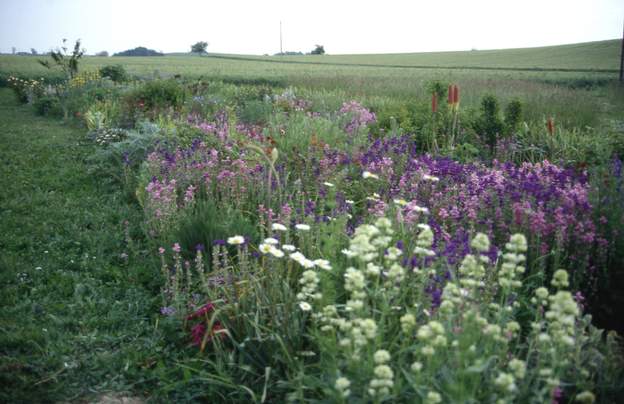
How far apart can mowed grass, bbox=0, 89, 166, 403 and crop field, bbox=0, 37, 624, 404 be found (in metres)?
0.02

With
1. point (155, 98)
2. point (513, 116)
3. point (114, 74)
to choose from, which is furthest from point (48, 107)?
point (513, 116)

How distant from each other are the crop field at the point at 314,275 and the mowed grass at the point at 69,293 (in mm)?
16

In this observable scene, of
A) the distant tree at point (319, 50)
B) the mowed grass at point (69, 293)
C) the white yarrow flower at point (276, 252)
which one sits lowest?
the mowed grass at point (69, 293)

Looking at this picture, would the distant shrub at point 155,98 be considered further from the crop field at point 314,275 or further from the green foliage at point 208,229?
the green foliage at point 208,229

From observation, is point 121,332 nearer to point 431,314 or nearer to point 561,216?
point 431,314

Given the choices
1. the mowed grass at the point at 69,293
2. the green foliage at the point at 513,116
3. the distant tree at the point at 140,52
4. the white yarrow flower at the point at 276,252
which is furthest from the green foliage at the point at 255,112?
the distant tree at the point at 140,52

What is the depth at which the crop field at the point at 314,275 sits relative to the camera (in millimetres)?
2238

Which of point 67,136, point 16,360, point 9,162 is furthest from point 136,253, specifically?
point 67,136

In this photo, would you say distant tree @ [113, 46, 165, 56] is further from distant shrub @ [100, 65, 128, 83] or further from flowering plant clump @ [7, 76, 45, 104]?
flowering plant clump @ [7, 76, 45, 104]

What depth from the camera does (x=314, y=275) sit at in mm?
2314

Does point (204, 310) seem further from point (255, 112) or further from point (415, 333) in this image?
point (255, 112)

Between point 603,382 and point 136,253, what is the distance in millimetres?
3825

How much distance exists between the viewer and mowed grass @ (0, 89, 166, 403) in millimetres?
3131

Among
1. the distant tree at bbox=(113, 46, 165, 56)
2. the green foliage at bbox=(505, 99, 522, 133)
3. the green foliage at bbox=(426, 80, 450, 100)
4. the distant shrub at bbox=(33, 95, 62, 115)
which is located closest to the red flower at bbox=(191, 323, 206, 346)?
the green foliage at bbox=(505, 99, 522, 133)
